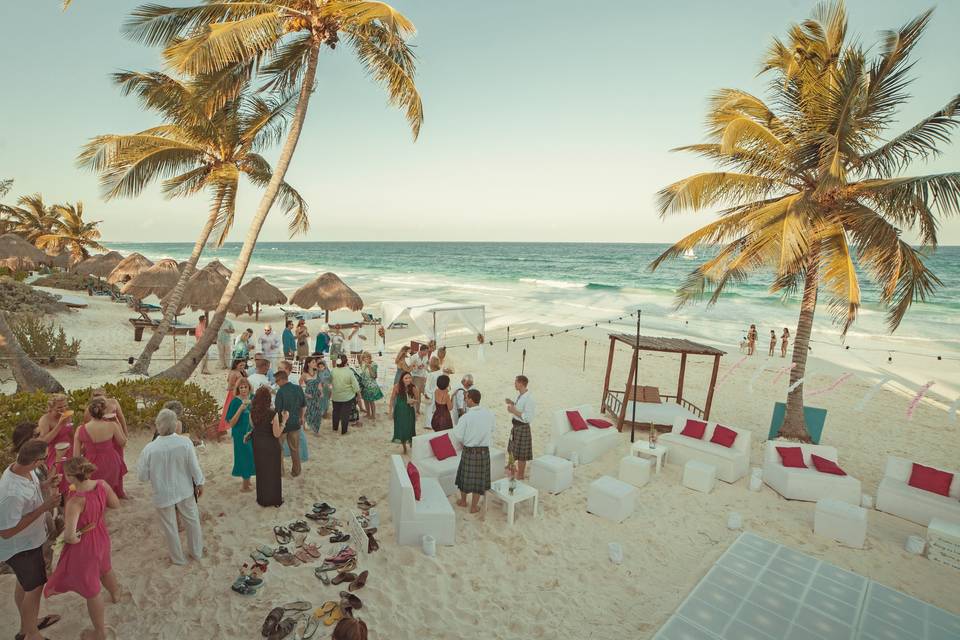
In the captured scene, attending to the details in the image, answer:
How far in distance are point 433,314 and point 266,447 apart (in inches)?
344

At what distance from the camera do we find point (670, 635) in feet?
12.7

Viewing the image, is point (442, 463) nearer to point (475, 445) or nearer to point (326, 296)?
point (475, 445)

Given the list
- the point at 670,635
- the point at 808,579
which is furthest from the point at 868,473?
the point at 670,635

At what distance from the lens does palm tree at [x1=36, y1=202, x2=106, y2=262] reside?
31.9 m

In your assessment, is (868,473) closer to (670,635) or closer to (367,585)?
(670,635)

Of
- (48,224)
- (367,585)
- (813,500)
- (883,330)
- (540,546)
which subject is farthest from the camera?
(48,224)

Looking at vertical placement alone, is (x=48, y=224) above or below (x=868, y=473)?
above

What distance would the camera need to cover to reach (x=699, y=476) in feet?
22.1

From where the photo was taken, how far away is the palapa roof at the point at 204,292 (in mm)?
13469

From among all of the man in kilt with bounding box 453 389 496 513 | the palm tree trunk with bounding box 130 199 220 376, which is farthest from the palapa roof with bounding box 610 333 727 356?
the palm tree trunk with bounding box 130 199 220 376

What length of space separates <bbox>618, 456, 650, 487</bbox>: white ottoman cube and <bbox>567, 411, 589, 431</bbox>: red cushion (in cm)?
109

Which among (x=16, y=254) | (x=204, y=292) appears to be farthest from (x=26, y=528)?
(x=16, y=254)

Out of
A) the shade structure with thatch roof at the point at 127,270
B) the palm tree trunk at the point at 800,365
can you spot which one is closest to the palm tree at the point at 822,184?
the palm tree trunk at the point at 800,365

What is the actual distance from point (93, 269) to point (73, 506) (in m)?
29.1
